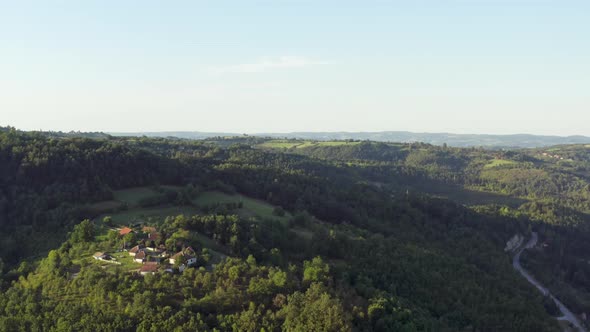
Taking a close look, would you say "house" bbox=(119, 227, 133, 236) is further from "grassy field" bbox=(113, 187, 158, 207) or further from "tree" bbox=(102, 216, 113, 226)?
"grassy field" bbox=(113, 187, 158, 207)

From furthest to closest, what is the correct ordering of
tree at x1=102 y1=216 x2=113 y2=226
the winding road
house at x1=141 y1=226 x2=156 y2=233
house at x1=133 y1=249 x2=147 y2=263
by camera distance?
the winding road → tree at x1=102 y1=216 x2=113 y2=226 → house at x1=141 y1=226 x2=156 y2=233 → house at x1=133 y1=249 x2=147 y2=263

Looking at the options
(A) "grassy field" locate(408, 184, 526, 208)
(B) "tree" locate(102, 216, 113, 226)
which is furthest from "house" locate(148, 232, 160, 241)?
(A) "grassy field" locate(408, 184, 526, 208)

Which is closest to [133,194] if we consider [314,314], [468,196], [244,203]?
[244,203]

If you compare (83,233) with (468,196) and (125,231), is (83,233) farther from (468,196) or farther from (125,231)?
(468,196)

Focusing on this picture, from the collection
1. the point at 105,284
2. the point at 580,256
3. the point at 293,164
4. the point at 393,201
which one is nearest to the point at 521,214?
the point at 580,256

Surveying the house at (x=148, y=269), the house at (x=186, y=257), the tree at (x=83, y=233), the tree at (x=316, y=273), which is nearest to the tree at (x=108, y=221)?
the tree at (x=83, y=233)

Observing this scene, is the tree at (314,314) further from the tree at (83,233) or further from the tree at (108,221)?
the tree at (108,221)

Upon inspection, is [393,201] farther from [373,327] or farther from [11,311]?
[11,311]
